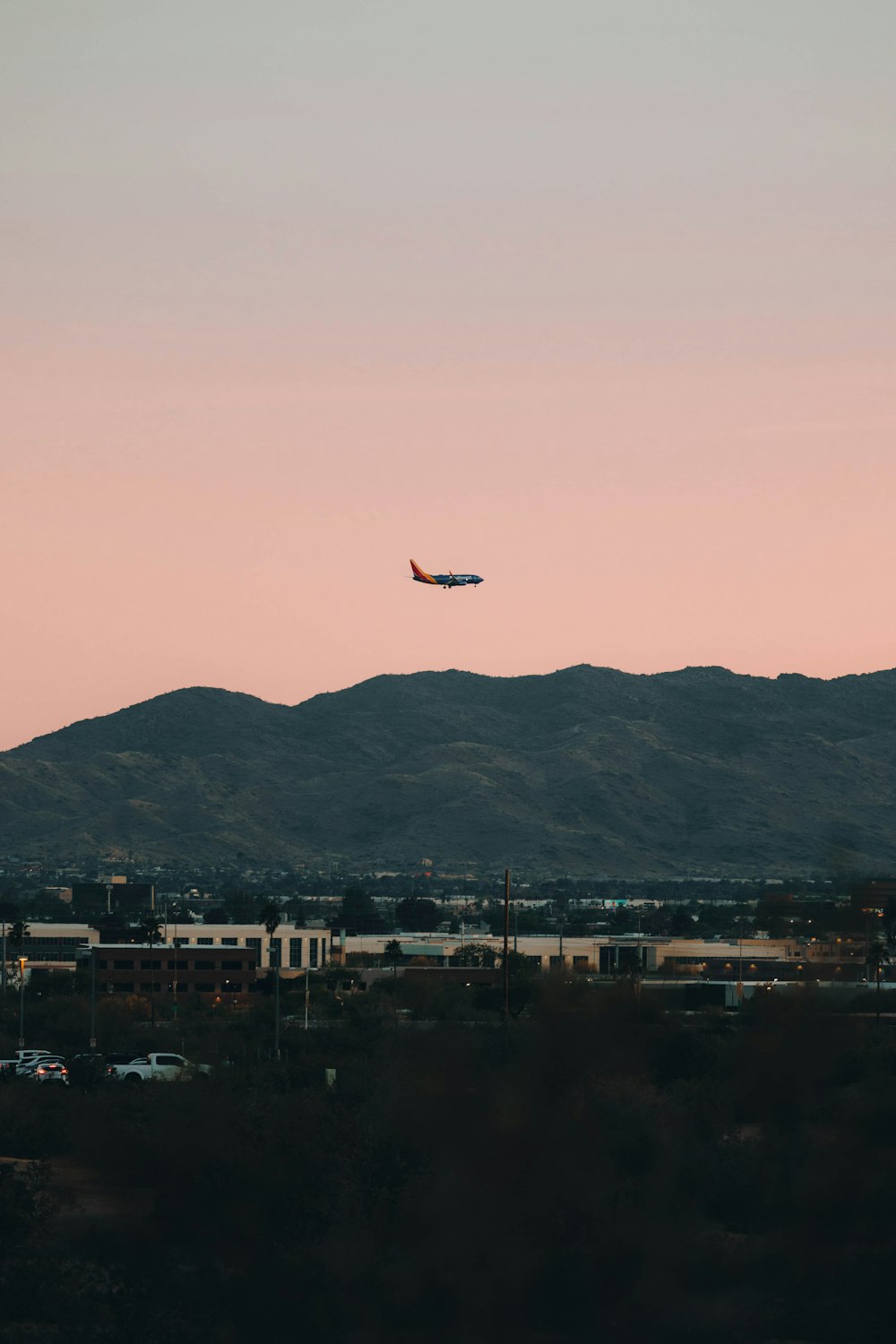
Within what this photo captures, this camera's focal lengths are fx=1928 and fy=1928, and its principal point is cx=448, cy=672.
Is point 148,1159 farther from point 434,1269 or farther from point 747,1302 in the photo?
point 747,1302

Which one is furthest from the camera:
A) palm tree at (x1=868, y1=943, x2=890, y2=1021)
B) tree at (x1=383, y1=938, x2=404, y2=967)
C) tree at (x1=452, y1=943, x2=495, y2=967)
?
tree at (x1=383, y1=938, x2=404, y2=967)

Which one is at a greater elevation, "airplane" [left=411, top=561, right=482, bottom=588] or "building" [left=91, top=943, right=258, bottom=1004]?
"airplane" [left=411, top=561, right=482, bottom=588]

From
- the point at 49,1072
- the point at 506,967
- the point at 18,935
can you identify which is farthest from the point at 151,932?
the point at 49,1072

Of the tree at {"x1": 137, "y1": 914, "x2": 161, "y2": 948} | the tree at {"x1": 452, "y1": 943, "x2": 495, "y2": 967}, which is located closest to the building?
the tree at {"x1": 137, "y1": 914, "x2": 161, "y2": 948}

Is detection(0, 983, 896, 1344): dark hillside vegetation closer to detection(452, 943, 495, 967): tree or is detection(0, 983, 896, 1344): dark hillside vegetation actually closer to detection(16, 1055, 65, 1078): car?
detection(16, 1055, 65, 1078): car

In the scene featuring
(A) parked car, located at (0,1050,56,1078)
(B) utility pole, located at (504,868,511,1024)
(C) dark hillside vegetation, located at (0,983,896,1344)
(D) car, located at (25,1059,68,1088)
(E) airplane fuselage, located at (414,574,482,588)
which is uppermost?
(E) airplane fuselage, located at (414,574,482,588)

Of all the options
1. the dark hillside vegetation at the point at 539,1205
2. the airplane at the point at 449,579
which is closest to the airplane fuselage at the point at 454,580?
the airplane at the point at 449,579

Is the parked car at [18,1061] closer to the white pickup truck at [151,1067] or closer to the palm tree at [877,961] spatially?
the white pickup truck at [151,1067]

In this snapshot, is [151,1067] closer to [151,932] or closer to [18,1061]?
[18,1061]
